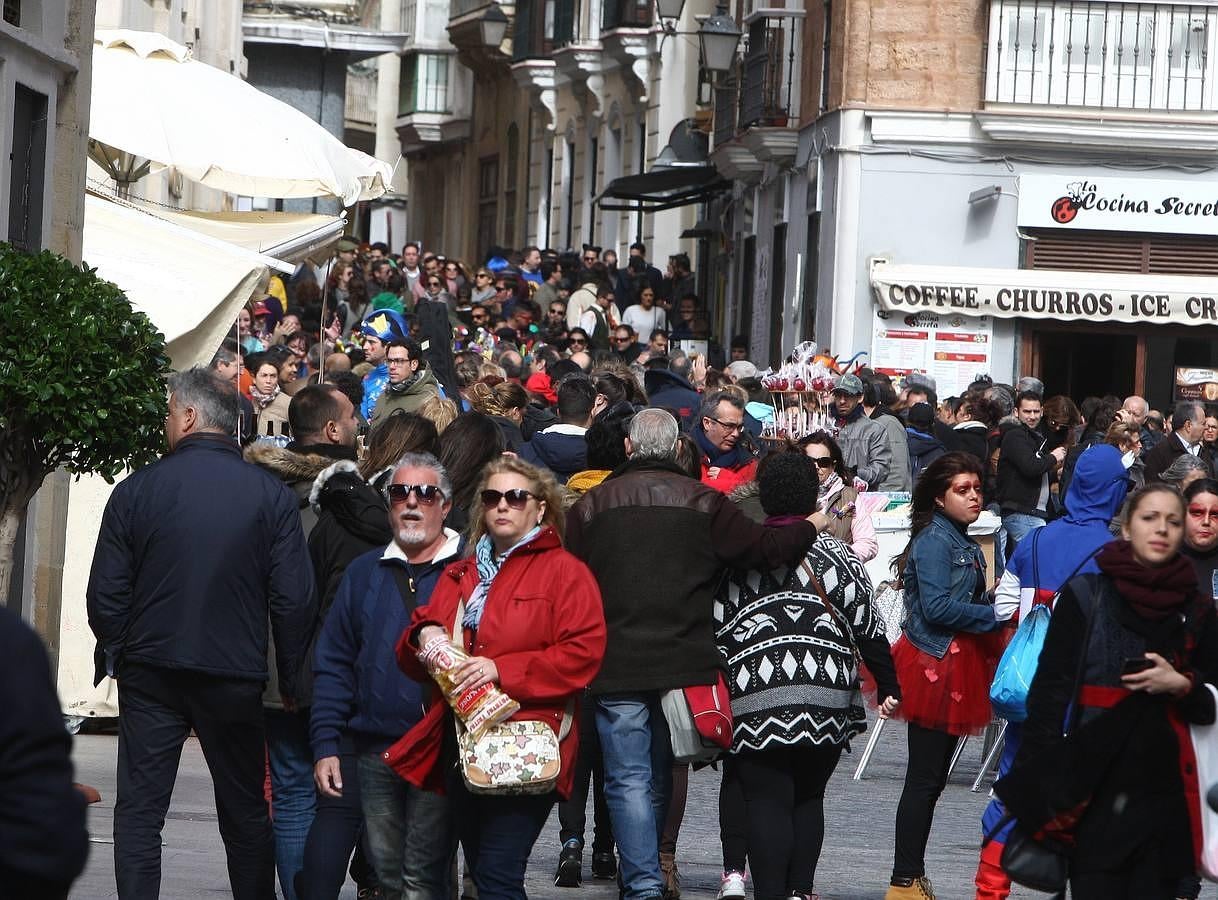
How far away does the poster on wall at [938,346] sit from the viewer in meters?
26.7

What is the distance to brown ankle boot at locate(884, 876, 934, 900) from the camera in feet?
30.0

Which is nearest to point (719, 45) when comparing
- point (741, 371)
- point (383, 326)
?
point (741, 371)

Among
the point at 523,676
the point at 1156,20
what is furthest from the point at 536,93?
the point at 523,676

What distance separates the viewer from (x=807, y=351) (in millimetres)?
18812

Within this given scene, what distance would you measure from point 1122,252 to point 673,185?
A: 8.82 meters

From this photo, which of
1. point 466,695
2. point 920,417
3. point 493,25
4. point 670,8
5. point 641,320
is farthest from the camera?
point 493,25

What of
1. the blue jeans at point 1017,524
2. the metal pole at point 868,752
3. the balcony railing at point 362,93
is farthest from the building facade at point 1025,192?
the balcony railing at point 362,93

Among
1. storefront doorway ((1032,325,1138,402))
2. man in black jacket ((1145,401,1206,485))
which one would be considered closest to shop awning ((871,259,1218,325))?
storefront doorway ((1032,325,1138,402))

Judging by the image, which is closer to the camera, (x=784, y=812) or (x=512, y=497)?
(x=512, y=497)

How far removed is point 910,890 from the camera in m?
9.14

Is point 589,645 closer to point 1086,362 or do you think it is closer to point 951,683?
point 951,683

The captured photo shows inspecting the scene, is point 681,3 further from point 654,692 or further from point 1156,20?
point 654,692

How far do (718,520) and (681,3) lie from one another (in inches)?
946

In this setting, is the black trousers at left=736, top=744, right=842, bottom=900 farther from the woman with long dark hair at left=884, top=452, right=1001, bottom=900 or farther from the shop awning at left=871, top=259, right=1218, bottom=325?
the shop awning at left=871, top=259, right=1218, bottom=325
